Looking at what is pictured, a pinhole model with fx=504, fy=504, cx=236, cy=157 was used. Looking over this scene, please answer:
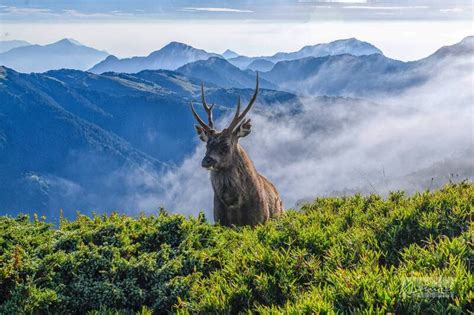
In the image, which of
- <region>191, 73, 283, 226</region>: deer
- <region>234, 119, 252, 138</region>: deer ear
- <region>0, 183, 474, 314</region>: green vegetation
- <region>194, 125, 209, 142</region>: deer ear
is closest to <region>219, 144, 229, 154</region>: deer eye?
<region>191, 73, 283, 226</region>: deer

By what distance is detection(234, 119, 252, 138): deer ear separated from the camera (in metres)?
13.8

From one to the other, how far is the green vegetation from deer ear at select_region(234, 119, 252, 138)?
5.18m

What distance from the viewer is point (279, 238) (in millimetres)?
7340

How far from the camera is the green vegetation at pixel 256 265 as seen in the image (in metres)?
4.62

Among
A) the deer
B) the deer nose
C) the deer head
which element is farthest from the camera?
the deer

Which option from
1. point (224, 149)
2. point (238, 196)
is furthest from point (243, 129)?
point (238, 196)

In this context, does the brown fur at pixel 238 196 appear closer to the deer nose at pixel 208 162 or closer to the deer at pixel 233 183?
the deer at pixel 233 183

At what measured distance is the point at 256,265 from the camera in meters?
6.29

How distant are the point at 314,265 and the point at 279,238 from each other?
1.40 m

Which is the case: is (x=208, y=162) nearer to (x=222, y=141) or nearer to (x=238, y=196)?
(x=222, y=141)

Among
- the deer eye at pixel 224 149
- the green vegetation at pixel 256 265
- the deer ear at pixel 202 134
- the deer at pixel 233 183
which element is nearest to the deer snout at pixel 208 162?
the deer at pixel 233 183

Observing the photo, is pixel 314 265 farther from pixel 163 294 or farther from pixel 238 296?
pixel 163 294

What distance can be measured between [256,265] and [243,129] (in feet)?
26.4

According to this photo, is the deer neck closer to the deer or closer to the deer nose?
the deer
